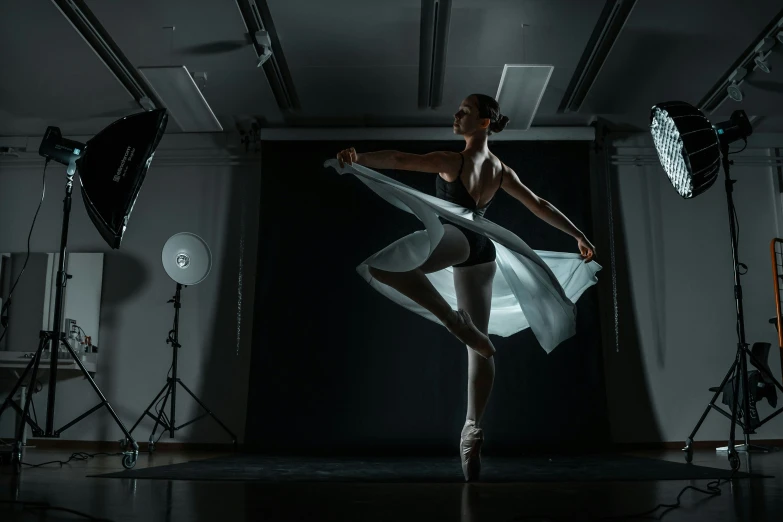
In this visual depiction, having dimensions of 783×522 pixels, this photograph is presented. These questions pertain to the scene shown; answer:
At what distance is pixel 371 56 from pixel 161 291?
9.40ft

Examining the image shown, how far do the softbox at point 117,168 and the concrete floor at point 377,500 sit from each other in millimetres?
1219

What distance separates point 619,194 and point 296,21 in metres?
3.37

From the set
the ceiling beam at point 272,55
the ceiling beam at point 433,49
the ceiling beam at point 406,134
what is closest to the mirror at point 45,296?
the ceiling beam at point 406,134

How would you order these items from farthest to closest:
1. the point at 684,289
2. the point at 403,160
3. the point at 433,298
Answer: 1. the point at 684,289
2. the point at 403,160
3. the point at 433,298

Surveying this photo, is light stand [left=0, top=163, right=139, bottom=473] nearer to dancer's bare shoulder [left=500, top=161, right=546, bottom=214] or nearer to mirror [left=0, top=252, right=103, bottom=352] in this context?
dancer's bare shoulder [left=500, top=161, right=546, bottom=214]

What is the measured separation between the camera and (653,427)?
582 centimetres

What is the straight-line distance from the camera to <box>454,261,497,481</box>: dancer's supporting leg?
2.87 meters

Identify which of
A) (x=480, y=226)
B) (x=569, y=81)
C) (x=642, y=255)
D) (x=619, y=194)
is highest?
(x=569, y=81)

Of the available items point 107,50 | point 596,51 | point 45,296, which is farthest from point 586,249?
point 45,296

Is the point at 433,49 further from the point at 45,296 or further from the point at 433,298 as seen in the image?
the point at 45,296

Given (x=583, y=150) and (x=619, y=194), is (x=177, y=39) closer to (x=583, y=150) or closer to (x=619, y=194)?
(x=583, y=150)

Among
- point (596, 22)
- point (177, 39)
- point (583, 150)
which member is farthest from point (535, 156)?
point (177, 39)

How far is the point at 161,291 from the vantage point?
6.16 meters

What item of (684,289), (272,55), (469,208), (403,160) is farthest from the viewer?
(684,289)
